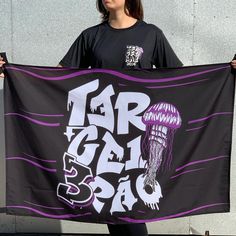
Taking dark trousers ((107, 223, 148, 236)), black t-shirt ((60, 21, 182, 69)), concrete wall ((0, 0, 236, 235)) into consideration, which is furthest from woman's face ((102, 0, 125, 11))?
dark trousers ((107, 223, 148, 236))

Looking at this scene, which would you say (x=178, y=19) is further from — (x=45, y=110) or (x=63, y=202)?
(x=63, y=202)

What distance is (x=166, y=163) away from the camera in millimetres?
2340

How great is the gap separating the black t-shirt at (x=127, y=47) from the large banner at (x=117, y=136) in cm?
6

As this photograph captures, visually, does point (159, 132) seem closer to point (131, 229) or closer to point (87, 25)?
point (131, 229)

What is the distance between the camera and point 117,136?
7.66ft

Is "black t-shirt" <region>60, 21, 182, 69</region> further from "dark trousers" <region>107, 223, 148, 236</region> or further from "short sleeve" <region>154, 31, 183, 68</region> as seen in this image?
"dark trousers" <region>107, 223, 148, 236</region>

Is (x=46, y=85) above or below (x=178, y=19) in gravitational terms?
below

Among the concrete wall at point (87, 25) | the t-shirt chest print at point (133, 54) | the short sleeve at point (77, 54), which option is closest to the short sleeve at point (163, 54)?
the t-shirt chest print at point (133, 54)

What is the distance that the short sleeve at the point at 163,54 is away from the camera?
2305 mm

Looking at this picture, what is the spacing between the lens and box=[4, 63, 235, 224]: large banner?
232 centimetres

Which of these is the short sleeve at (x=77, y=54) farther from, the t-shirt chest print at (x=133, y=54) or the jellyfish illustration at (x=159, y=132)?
the jellyfish illustration at (x=159, y=132)

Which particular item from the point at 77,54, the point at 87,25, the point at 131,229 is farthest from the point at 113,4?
the point at 131,229

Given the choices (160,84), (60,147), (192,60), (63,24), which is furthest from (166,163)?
(63,24)

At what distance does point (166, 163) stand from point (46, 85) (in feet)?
2.54
